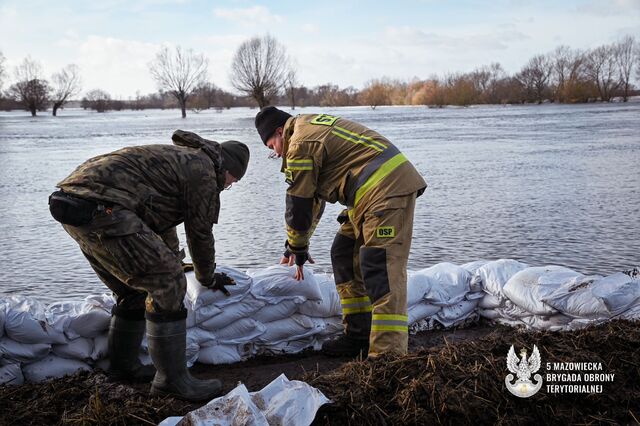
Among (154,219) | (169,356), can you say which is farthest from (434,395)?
(154,219)

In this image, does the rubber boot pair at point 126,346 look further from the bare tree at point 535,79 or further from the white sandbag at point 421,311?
the bare tree at point 535,79

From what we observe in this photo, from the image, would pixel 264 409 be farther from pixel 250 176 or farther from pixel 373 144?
pixel 250 176

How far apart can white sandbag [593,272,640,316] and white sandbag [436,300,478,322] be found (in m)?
0.90

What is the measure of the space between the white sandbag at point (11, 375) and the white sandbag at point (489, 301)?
3.10m

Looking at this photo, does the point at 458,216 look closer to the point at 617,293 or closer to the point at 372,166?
the point at 617,293

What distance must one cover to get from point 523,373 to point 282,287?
1782 mm

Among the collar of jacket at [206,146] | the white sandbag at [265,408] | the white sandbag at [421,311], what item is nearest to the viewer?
the white sandbag at [265,408]

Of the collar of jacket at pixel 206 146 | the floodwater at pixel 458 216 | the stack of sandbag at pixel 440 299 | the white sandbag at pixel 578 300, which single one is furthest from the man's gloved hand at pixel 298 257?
the floodwater at pixel 458 216

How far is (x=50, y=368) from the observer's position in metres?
3.65

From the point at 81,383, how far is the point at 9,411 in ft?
1.45

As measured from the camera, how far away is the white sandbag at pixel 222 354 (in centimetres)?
400

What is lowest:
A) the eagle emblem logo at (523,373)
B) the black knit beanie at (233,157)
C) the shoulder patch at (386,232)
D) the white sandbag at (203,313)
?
the white sandbag at (203,313)

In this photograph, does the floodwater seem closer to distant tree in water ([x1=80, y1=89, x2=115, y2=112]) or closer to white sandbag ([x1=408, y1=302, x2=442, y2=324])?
white sandbag ([x1=408, y1=302, x2=442, y2=324])

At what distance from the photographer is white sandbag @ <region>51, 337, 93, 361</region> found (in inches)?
145
